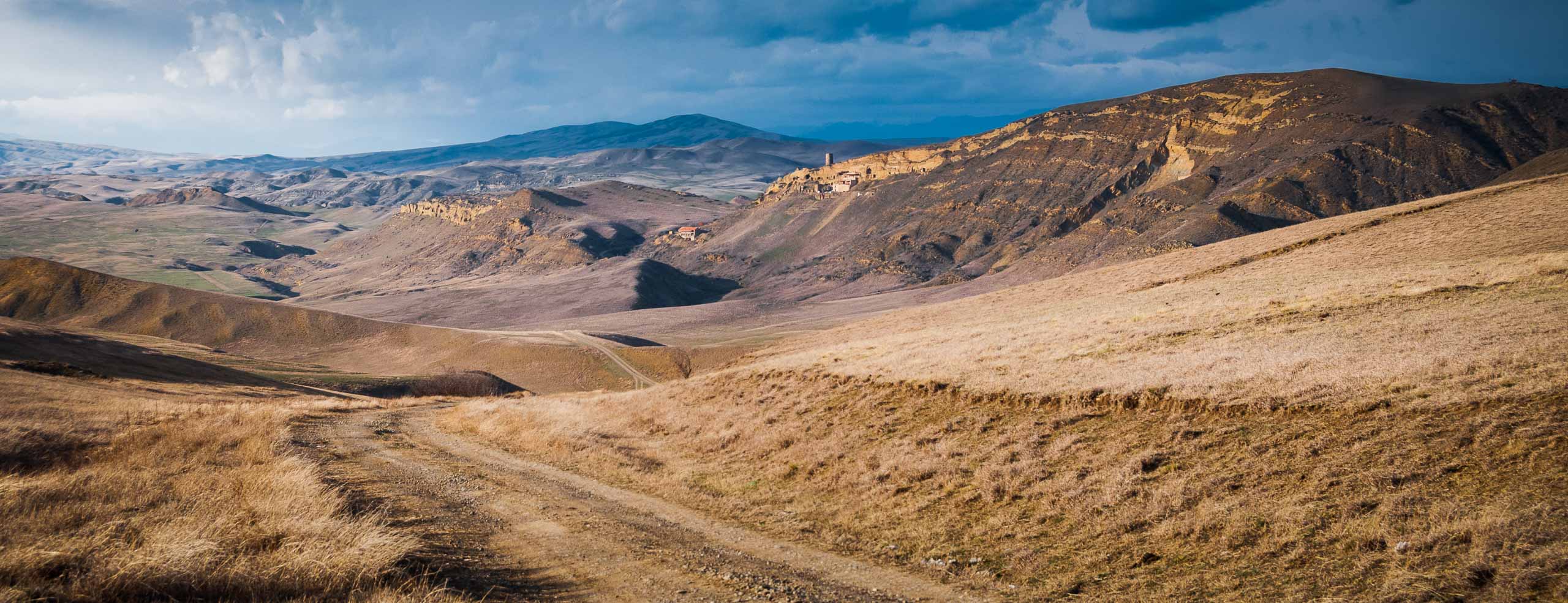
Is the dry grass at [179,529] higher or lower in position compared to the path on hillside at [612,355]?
higher

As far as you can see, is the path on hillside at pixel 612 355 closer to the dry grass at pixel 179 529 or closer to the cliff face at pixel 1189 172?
the dry grass at pixel 179 529

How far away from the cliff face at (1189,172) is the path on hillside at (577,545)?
4466 inches

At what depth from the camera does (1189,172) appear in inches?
6127

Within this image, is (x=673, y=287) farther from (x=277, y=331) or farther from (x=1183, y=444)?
(x=1183, y=444)

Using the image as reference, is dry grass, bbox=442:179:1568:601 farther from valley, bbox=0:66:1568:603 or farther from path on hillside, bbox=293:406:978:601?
path on hillside, bbox=293:406:978:601

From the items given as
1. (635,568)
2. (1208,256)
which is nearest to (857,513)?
(635,568)

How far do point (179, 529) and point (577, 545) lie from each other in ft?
16.5

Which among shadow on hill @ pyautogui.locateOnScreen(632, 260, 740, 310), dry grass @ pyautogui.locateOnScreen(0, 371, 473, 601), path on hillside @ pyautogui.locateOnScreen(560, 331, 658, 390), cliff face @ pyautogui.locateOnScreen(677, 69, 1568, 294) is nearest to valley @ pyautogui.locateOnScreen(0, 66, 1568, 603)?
dry grass @ pyautogui.locateOnScreen(0, 371, 473, 601)

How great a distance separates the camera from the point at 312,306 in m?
179

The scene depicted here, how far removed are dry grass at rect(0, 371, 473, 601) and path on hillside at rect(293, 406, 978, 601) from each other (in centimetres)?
95

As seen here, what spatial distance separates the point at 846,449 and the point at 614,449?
6.96 metres

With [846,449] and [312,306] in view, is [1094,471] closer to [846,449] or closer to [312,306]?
[846,449]

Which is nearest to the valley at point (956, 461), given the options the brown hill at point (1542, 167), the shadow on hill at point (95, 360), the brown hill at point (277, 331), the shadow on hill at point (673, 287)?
the shadow on hill at point (95, 360)

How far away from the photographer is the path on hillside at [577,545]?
995 cm
